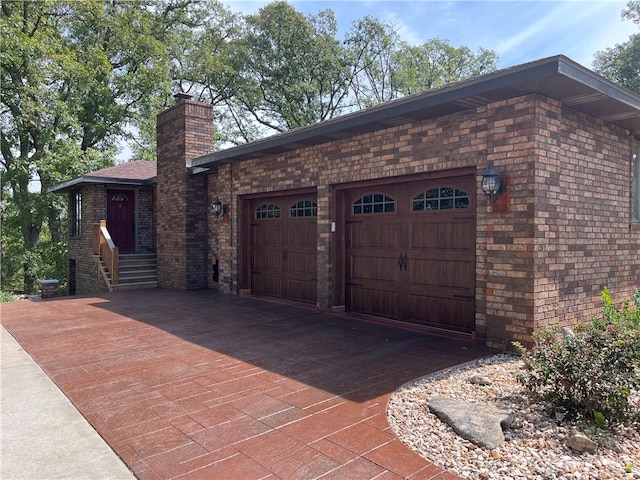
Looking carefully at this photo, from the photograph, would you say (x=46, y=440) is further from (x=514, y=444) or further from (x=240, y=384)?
(x=514, y=444)

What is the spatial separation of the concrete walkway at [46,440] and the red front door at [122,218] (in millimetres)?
11472

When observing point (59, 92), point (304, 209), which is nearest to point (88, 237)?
point (59, 92)

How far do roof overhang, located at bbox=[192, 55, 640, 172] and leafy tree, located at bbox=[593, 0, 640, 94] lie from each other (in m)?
13.6

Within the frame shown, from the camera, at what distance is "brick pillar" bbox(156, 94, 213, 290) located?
Answer: 38.1 feet

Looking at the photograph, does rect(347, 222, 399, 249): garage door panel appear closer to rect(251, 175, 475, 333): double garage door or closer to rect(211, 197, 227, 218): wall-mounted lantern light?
rect(251, 175, 475, 333): double garage door

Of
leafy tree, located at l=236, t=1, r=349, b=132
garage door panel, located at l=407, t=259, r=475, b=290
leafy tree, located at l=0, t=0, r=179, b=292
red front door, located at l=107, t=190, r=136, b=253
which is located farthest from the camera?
leafy tree, located at l=236, t=1, r=349, b=132

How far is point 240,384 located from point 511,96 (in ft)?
14.4

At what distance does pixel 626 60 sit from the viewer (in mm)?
17375

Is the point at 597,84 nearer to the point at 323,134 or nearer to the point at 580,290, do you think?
the point at 580,290

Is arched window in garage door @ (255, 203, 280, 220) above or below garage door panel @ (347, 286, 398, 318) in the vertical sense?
above

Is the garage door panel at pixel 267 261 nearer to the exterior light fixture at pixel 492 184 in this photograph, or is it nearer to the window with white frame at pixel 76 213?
the exterior light fixture at pixel 492 184

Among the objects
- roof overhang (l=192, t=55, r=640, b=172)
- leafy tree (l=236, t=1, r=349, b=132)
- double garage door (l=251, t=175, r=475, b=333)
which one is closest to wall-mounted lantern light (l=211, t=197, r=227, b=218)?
double garage door (l=251, t=175, r=475, b=333)

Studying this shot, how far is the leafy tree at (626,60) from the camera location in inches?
675

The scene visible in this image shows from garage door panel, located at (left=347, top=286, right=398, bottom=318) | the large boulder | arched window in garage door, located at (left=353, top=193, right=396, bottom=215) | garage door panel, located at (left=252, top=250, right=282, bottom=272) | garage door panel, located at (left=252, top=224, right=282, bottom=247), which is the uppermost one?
arched window in garage door, located at (left=353, top=193, right=396, bottom=215)
